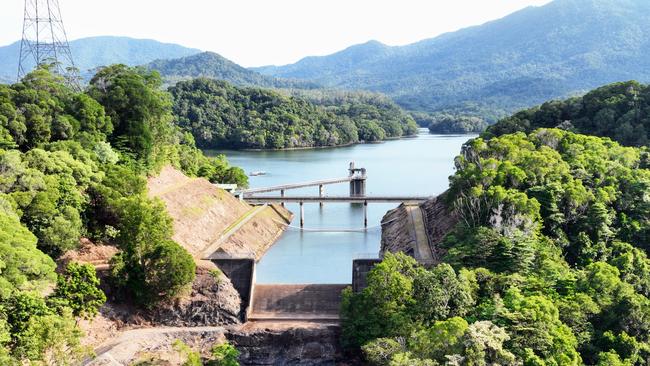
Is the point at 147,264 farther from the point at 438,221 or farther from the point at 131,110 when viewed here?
the point at 438,221

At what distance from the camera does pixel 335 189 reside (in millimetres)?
79625

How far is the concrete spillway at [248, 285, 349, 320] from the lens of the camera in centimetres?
3500

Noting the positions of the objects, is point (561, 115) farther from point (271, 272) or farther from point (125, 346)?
point (125, 346)

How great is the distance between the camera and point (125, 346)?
97.1 ft

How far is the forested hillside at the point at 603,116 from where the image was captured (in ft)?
200

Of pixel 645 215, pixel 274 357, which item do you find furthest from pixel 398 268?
pixel 645 215

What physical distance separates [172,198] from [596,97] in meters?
45.7

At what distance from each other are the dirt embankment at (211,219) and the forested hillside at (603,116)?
97.1 ft

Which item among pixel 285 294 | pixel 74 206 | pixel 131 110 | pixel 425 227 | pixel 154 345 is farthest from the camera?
pixel 131 110

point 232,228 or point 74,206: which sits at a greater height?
point 74,206

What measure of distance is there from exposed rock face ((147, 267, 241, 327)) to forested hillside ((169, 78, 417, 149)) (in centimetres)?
8706

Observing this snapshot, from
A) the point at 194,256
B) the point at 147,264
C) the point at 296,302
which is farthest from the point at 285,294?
the point at 147,264

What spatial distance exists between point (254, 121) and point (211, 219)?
79761mm

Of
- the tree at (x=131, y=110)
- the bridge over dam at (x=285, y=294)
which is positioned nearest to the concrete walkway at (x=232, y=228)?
the bridge over dam at (x=285, y=294)
